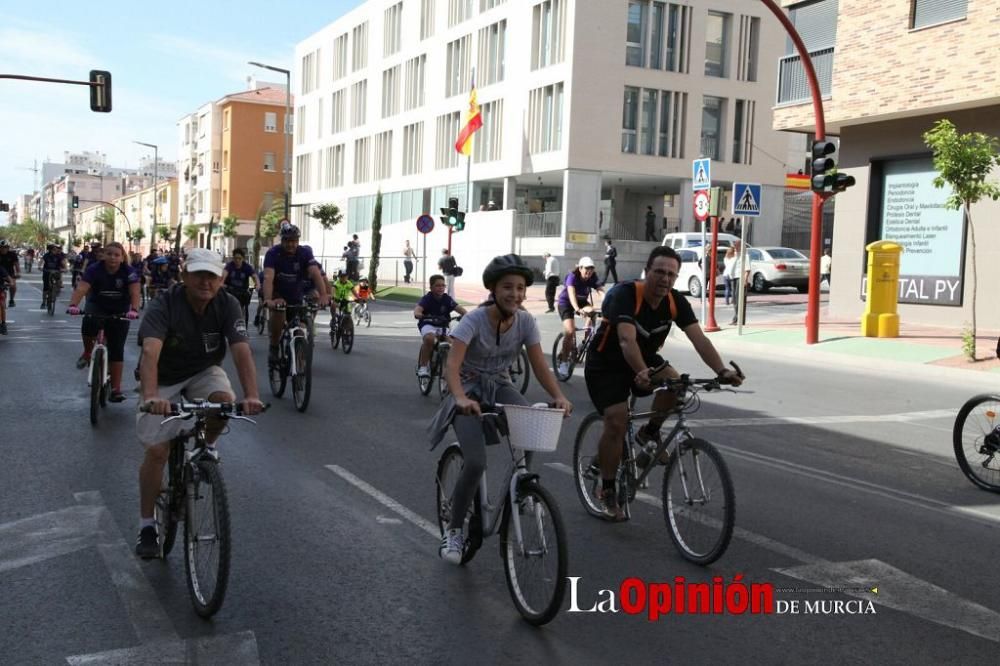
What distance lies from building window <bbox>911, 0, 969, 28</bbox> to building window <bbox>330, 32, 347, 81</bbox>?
49.5 metres

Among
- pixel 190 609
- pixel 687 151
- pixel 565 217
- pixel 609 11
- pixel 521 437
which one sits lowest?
pixel 190 609

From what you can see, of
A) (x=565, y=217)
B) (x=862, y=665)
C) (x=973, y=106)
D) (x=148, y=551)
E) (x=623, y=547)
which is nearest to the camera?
(x=862, y=665)

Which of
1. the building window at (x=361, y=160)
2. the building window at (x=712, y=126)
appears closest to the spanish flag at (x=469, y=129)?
the building window at (x=712, y=126)

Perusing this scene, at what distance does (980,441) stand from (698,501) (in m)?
3.42

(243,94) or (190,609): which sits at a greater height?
(243,94)

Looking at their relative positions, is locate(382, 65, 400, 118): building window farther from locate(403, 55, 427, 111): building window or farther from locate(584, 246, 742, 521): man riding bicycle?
locate(584, 246, 742, 521): man riding bicycle

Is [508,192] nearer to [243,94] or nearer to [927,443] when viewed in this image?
[927,443]

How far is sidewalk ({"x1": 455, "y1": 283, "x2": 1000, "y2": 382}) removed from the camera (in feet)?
54.3

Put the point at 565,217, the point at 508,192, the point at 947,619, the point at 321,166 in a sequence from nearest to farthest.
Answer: the point at 947,619, the point at 565,217, the point at 508,192, the point at 321,166

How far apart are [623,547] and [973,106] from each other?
18.9m

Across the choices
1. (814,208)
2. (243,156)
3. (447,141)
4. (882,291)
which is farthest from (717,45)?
(243,156)

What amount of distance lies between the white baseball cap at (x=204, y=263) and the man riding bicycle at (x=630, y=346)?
2.28 metres

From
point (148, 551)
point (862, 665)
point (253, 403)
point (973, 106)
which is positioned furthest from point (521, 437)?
point (973, 106)

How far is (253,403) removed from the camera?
455cm
